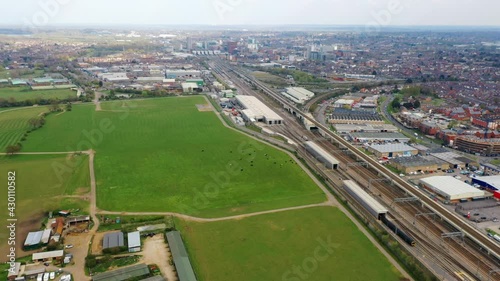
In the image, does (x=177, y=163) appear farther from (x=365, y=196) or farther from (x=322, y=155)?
(x=365, y=196)

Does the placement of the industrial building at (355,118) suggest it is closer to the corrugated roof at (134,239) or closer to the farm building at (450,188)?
the farm building at (450,188)

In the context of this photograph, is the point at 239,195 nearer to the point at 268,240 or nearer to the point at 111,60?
the point at 268,240

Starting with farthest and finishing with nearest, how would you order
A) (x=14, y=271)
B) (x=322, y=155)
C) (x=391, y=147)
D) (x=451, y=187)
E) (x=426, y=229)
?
(x=391, y=147) → (x=322, y=155) → (x=451, y=187) → (x=426, y=229) → (x=14, y=271)

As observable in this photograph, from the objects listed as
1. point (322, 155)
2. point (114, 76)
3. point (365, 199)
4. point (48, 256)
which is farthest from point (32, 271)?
point (114, 76)

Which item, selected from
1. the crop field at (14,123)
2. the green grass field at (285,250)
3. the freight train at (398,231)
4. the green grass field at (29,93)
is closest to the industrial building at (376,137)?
the green grass field at (285,250)

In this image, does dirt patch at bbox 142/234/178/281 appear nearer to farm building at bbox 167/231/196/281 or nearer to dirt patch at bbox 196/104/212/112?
farm building at bbox 167/231/196/281
